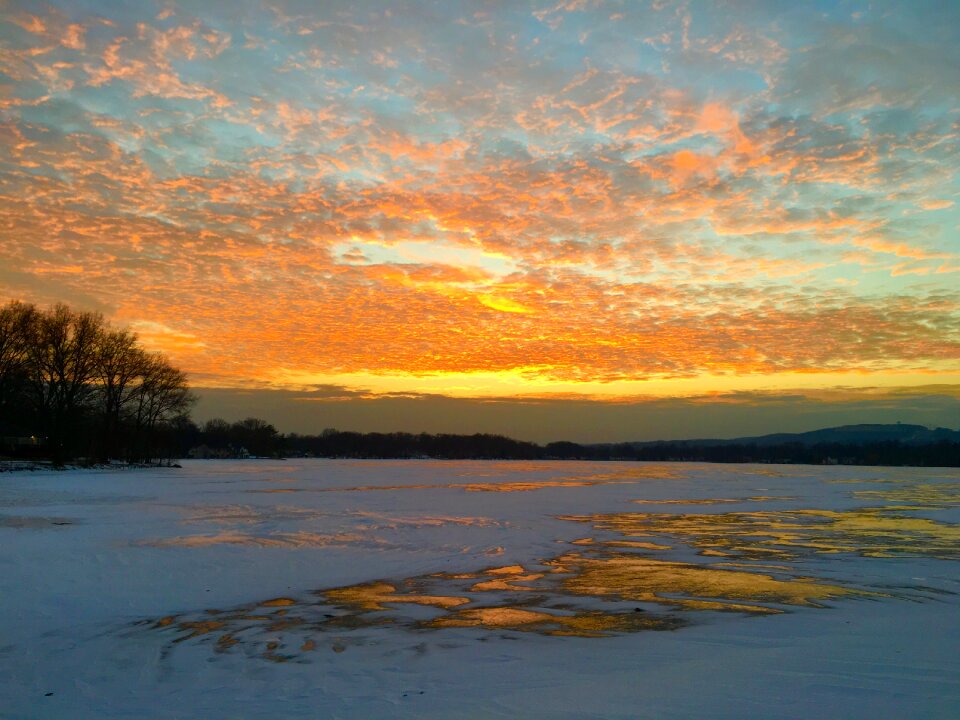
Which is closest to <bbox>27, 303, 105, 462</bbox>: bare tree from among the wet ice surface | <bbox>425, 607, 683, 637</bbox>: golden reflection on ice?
the wet ice surface

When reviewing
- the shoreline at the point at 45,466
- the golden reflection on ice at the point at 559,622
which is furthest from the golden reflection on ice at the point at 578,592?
the shoreline at the point at 45,466

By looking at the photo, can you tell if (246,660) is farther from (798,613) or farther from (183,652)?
(798,613)

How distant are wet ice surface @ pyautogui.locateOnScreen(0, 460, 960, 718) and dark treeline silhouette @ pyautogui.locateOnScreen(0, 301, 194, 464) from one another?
41.1 m

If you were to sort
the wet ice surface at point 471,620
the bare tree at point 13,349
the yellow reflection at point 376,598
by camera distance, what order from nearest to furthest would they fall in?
the wet ice surface at point 471,620 < the yellow reflection at point 376,598 < the bare tree at point 13,349

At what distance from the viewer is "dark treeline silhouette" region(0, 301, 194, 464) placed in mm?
53156

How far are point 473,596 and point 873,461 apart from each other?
138m

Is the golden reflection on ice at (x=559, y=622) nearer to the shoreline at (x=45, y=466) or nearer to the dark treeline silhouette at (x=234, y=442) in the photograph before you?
the shoreline at (x=45, y=466)

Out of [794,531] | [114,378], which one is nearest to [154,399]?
[114,378]

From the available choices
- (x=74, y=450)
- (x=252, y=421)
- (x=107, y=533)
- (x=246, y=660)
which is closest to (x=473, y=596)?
(x=246, y=660)

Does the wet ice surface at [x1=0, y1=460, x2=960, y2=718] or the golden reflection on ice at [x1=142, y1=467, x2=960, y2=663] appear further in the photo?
the golden reflection on ice at [x1=142, y1=467, x2=960, y2=663]

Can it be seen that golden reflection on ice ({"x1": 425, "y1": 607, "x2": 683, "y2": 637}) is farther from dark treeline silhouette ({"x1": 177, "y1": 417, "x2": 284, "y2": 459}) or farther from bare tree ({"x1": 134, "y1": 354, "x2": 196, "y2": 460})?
dark treeline silhouette ({"x1": 177, "y1": 417, "x2": 284, "y2": 459})

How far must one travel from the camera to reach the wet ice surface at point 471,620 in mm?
5770

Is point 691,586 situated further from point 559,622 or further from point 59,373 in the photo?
point 59,373

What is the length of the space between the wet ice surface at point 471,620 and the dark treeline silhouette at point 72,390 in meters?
41.1
